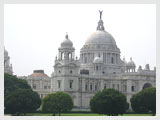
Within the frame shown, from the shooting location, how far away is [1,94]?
47.8m

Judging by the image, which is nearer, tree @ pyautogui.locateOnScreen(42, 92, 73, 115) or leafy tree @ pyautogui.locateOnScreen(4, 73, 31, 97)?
tree @ pyautogui.locateOnScreen(42, 92, 73, 115)

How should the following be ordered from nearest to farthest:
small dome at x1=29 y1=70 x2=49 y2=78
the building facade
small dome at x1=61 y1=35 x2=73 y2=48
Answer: small dome at x1=61 y1=35 x2=73 y2=48, the building facade, small dome at x1=29 y1=70 x2=49 y2=78

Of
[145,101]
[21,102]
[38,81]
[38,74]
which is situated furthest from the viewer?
[38,74]

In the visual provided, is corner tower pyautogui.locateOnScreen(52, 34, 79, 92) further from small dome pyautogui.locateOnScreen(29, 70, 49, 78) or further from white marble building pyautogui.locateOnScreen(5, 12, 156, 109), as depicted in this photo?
small dome pyautogui.locateOnScreen(29, 70, 49, 78)

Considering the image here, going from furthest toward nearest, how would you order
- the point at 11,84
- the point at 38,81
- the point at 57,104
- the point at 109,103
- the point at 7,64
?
the point at 38,81 < the point at 7,64 < the point at 11,84 < the point at 57,104 < the point at 109,103

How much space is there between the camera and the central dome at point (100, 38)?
130 metres

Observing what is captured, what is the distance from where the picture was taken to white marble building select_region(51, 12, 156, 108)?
358 feet

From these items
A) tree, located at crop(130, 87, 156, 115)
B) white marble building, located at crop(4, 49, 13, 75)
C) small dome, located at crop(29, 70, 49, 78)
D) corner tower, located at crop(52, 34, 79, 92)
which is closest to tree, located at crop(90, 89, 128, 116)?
tree, located at crop(130, 87, 156, 115)

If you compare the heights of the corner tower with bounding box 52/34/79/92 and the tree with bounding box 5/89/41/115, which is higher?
the corner tower with bounding box 52/34/79/92

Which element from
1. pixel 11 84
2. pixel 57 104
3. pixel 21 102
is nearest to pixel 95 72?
pixel 11 84

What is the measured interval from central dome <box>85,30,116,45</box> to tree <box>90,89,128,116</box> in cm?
5028

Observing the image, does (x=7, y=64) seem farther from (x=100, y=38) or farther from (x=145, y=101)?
(x=145, y=101)

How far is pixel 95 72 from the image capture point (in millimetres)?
121250

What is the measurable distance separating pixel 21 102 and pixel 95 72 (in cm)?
4222
